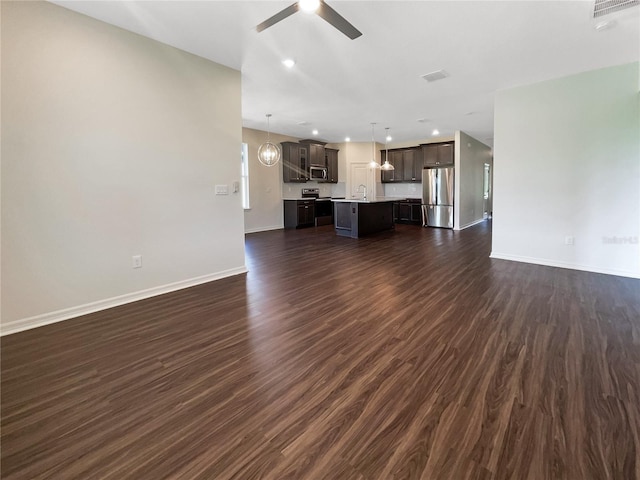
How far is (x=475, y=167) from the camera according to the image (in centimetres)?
941

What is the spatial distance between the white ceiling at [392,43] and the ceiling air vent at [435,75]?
0.29 feet

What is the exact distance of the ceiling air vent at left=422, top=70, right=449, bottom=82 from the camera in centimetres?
408

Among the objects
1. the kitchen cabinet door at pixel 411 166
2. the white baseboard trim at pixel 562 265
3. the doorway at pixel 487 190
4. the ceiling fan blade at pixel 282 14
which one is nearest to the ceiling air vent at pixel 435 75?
the ceiling fan blade at pixel 282 14

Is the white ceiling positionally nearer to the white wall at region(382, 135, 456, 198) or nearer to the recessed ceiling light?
the recessed ceiling light

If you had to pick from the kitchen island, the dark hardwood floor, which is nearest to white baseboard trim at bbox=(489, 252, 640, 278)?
the dark hardwood floor

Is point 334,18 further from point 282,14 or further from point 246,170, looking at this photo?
point 246,170

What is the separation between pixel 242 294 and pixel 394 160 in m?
8.18

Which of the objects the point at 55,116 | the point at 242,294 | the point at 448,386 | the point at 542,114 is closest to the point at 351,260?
the point at 242,294

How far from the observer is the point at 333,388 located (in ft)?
5.74

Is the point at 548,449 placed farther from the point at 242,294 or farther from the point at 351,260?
the point at 351,260

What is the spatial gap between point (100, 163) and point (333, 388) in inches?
118

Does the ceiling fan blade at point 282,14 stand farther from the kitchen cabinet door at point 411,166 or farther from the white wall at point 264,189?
the kitchen cabinet door at point 411,166

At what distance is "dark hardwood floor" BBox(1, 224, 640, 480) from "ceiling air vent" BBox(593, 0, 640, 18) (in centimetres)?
272

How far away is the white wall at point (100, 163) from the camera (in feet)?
8.22
